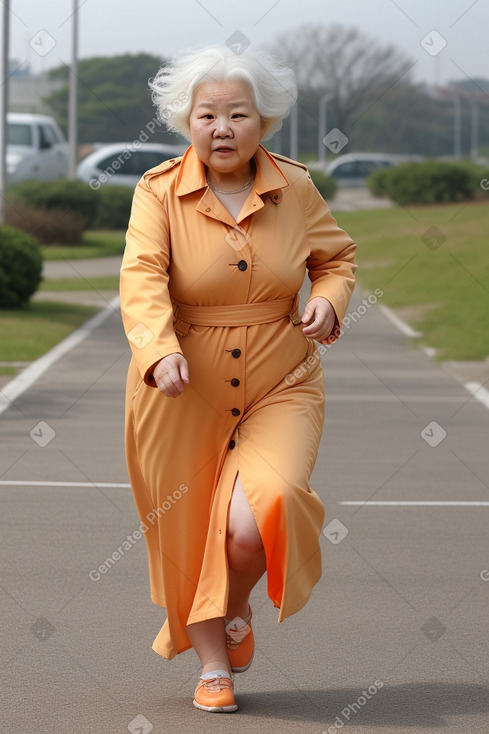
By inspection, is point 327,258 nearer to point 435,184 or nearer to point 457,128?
point 435,184

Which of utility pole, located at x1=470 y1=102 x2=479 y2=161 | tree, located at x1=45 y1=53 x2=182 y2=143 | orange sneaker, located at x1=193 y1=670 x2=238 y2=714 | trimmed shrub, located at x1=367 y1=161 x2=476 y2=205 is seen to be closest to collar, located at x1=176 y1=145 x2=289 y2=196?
orange sneaker, located at x1=193 y1=670 x2=238 y2=714

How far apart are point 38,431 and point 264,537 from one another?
6.50 meters

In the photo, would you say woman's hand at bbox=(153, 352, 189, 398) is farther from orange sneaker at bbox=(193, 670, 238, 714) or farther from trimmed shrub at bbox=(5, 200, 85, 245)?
trimmed shrub at bbox=(5, 200, 85, 245)

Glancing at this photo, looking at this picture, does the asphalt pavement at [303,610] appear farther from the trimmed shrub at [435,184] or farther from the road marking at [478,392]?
the trimmed shrub at [435,184]

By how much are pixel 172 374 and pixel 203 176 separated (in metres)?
0.74

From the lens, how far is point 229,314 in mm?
4797

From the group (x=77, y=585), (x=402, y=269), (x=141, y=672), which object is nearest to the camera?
(x=141, y=672)

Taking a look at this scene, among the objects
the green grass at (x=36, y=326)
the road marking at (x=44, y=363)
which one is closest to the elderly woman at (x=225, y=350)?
the road marking at (x=44, y=363)

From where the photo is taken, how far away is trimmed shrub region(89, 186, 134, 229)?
118 feet

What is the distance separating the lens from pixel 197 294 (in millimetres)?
4750

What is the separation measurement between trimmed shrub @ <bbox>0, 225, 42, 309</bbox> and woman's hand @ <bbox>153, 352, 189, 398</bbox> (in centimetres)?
1530

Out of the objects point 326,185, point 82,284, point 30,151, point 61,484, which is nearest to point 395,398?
point 61,484

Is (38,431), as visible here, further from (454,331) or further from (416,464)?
(454,331)

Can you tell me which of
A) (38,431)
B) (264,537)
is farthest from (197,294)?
(38,431)
